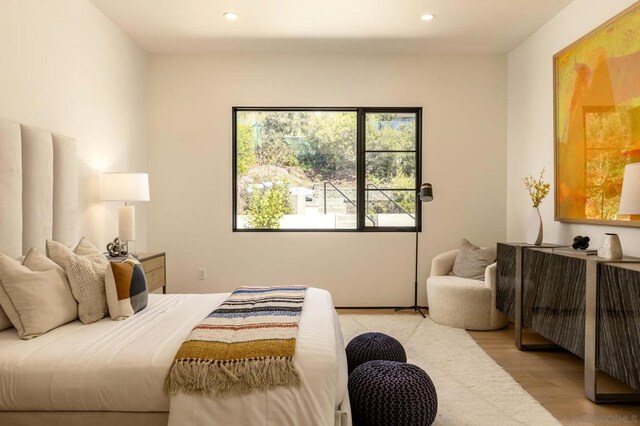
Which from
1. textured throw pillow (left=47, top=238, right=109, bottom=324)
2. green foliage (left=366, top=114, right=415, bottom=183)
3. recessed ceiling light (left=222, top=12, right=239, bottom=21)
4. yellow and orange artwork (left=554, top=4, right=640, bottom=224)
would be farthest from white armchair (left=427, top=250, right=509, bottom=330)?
recessed ceiling light (left=222, top=12, right=239, bottom=21)

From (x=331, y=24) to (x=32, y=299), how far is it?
3316 mm

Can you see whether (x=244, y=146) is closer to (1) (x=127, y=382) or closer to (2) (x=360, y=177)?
(2) (x=360, y=177)

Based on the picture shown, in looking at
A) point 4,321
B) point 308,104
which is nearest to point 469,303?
point 308,104

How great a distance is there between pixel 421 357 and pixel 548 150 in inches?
89.1

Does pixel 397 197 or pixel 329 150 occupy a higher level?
pixel 329 150

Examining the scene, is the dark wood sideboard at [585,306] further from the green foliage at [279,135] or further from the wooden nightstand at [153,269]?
the wooden nightstand at [153,269]

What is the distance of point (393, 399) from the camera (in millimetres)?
2070

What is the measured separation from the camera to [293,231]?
502 centimetres

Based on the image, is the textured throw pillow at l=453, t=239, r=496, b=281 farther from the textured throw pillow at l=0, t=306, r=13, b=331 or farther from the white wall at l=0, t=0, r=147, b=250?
the textured throw pillow at l=0, t=306, r=13, b=331

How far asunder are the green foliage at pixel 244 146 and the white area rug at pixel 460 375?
206 cm

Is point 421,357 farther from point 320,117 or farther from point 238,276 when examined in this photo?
point 320,117

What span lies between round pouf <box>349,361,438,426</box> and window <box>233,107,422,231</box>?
9.68ft

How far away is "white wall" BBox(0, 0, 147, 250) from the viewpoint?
287cm

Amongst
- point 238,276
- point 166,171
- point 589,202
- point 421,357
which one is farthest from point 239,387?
point 166,171
